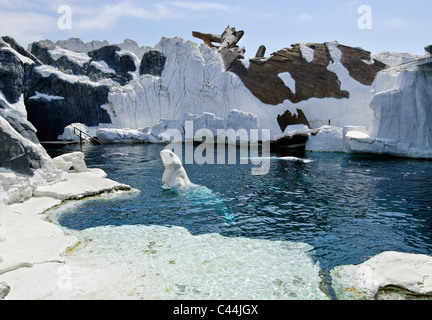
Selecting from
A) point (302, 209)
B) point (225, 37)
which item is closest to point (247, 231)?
point (302, 209)

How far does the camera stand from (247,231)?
826cm

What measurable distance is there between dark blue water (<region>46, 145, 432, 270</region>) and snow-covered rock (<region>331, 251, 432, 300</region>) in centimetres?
45

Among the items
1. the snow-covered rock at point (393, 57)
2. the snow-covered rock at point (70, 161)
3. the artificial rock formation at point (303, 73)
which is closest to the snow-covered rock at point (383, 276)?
the snow-covered rock at point (70, 161)

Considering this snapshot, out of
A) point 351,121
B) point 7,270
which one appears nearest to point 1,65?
point 7,270

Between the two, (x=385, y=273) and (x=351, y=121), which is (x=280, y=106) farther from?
(x=385, y=273)

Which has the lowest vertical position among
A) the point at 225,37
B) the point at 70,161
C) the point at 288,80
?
the point at 70,161

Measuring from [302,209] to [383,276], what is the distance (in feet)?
15.3

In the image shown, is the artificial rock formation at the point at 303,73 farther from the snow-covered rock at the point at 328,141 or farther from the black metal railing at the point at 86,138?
the black metal railing at the point at 86,138

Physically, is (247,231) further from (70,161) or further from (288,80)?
(288,80)

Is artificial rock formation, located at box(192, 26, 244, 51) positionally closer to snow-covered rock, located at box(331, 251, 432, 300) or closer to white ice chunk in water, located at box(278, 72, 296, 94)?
white ice chunk in water, located at box(278, 72, 296, 94)

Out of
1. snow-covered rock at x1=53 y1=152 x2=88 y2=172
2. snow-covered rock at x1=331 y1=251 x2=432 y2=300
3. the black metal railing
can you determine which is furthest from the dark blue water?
the black metal railing

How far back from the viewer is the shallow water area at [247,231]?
5574mm

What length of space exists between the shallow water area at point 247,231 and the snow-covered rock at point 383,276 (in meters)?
0.35
